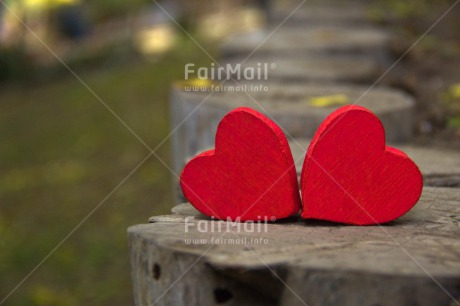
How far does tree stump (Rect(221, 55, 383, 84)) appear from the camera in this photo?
277cm

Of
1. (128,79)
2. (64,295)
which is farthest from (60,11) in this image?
(64,295)

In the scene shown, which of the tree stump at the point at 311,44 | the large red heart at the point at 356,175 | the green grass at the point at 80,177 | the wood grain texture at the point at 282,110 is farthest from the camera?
the tree stump at the point at 311,44

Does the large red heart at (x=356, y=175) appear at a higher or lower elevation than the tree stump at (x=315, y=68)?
lower

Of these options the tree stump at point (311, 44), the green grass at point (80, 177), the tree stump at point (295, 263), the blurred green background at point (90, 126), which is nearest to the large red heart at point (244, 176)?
the tree stump at point (295, 263)

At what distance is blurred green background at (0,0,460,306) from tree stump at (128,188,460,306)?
1425mm

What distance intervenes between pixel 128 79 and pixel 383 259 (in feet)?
15.1

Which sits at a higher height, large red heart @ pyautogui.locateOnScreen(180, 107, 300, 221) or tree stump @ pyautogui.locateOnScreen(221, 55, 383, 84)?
tree stump @ pyautogui.locateOnScreen(221, 55, 383, 84)

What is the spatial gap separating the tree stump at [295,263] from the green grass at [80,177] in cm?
159

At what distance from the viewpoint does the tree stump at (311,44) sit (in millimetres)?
3299

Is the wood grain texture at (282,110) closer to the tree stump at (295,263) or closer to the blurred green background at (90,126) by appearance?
the blurred green background at (90,126)

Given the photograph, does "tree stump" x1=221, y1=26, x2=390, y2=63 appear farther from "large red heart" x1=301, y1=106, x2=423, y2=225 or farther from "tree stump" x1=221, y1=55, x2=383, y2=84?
"large red heart" x1=301, y1=106, x2=423, y2=225

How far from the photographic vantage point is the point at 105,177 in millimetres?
Answer: 4000

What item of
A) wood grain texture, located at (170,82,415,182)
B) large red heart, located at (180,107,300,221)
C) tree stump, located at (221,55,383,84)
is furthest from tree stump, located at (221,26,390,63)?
large red heart, located at (180,107,300,221)

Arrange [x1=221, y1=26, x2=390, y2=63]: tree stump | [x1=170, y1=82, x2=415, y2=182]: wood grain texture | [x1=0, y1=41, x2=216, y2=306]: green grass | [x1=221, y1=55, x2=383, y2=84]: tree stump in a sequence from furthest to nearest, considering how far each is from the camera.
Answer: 1. [x1=221, y1=26, x2=390, y2=63]: tree stump
2. [x1=0, y1=41, x2=216, y2=306]: green grass
3. [x1=221, y1=55, x2=383, y2=84]: tree stump
4. [x1=170, y1=82, x2=415, y2=182]: wood grain texture
